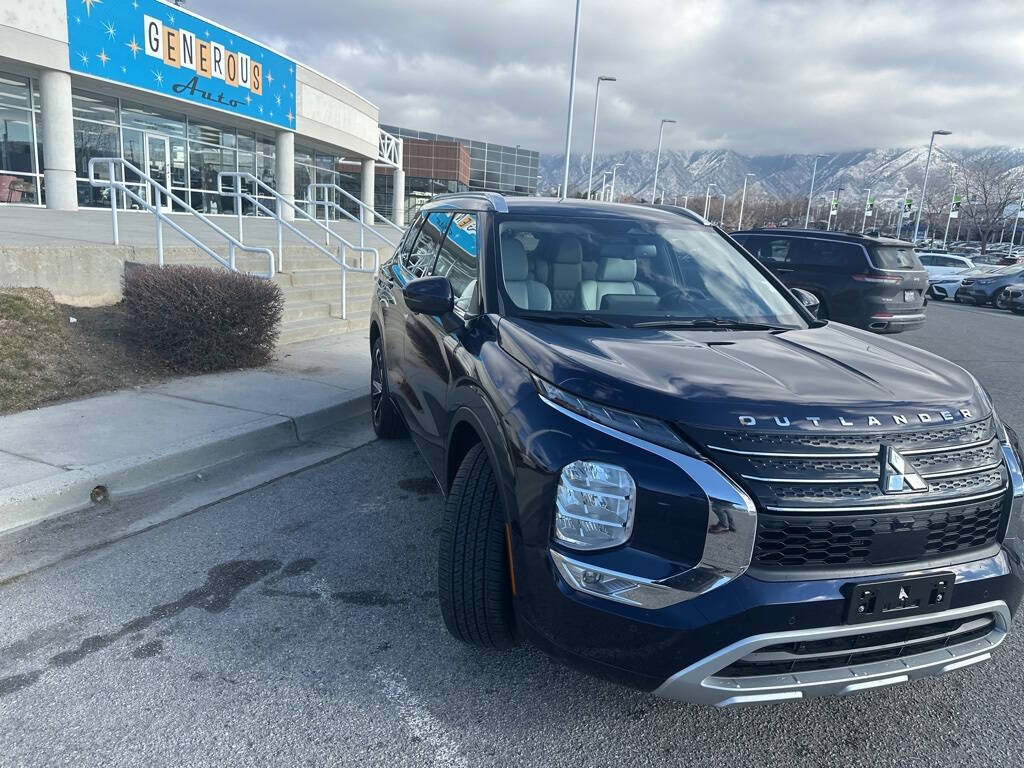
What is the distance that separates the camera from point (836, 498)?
218 cm

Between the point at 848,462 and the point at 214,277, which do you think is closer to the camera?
the point at 848,462

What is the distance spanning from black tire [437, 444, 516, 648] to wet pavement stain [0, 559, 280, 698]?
123 centimetres

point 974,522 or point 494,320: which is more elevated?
point 494,320

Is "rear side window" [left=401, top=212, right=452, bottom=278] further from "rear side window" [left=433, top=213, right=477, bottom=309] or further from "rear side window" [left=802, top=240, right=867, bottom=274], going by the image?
"rear side window" [left=802, top=240, right=867, bottom=274]

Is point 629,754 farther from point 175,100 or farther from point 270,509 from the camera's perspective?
point 175,100

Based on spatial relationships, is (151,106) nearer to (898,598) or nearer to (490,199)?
(490,199)

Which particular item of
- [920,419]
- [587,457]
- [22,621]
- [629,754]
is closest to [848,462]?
[920,419]

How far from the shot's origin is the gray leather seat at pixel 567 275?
3490 mm

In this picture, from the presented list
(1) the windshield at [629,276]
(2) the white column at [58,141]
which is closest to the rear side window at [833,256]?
(1) the windshield at [629,276]

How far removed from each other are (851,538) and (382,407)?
13.4ft

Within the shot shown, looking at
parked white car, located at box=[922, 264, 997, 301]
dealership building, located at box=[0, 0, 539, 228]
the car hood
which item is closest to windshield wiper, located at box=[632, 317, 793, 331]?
the car hood

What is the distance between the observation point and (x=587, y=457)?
88.5 inches

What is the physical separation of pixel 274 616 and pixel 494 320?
1.63m

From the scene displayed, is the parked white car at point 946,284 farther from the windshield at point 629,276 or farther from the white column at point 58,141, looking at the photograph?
the white column at point 58,141
